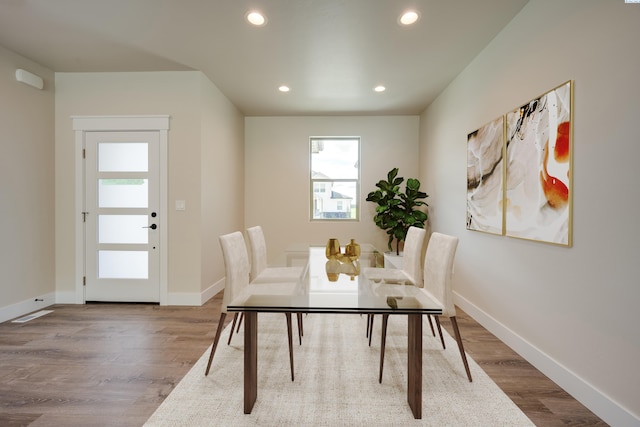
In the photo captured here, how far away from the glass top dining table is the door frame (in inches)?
84.9

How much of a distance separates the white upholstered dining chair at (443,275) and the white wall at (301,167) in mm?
2783

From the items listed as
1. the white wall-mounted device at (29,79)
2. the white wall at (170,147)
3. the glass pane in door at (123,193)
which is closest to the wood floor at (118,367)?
the white wall at (170,147)

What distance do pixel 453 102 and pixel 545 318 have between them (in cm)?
256

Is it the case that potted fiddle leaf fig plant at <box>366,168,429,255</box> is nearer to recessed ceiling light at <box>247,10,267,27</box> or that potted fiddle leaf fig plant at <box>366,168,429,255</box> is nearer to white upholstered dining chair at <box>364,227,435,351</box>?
white upholstered dining chair at <box>364,227,435,351</box>

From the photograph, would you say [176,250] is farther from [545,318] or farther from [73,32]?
[545,318]

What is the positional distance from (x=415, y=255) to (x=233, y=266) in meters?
1.46

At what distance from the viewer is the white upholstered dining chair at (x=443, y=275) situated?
1867 millimetres

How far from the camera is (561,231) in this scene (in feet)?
6.00

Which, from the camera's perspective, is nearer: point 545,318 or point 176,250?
point 545,318

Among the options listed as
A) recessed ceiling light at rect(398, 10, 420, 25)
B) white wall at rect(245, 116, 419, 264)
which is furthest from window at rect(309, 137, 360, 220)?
recessed ceiling light at rect(398, 10, 420, 25)

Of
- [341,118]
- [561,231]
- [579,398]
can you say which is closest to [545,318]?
[579,398]

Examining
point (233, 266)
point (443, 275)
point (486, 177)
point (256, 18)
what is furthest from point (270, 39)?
point (443, 275)

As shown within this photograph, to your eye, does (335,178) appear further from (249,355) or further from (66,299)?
(66,299)

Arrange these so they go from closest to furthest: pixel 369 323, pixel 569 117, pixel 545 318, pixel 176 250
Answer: pixel 569 117 → pixel 545 318 → pixel 369 323 → pixel 176 250
